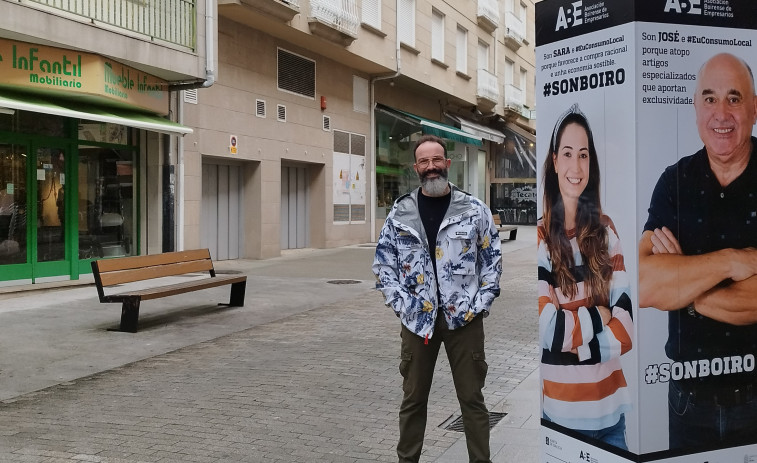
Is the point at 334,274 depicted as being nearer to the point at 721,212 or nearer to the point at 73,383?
the point at 73,383

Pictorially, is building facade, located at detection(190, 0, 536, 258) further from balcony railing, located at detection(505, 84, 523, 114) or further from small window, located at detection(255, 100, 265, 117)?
balcony railing, located at detection(505, 84, 523, 114)

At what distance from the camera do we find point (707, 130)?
2.71 m

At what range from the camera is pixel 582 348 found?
9.61 feet

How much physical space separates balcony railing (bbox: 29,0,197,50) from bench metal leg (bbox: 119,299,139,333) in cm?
509

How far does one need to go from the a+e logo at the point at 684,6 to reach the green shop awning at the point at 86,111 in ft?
32.2

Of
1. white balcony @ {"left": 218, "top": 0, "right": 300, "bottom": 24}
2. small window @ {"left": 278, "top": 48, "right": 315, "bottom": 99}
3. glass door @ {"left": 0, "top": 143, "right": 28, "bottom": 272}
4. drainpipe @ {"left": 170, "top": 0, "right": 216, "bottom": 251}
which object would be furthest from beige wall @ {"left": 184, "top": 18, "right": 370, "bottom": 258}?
glass door @ {"left": 0, "top": 143, "right": 28, "bottom": 272}

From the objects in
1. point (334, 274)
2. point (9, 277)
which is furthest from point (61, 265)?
point (334, 274)

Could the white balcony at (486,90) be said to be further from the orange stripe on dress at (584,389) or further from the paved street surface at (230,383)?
the orange stripe on dress at (584,389)

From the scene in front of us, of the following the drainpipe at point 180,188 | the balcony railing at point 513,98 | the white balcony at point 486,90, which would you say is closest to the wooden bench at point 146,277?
the drainpipe at point 180,188

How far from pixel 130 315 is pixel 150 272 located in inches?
36.7

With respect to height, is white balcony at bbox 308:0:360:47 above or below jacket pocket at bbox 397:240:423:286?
above

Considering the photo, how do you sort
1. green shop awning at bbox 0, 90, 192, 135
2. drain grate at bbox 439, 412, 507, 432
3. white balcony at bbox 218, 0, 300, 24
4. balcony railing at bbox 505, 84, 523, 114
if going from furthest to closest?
1. balcony railing at bbox 505, 84, 523, 114
2. white balcony at bbox 218, 0, 300, 24
3. green shop awning at bbox 0, 90, 192, 135
4. drain grate at bbox 439, 412, 507, 432

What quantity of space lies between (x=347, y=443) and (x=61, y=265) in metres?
9.48

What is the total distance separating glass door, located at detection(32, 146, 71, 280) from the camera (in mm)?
12180
